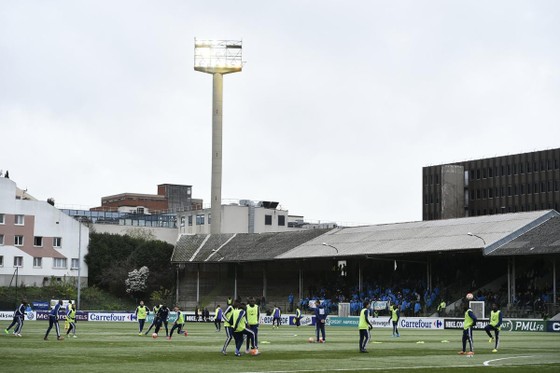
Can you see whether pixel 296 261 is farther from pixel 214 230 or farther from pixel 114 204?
pixel 114 204

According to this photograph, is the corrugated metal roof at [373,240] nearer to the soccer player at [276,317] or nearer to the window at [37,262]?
the soccer player at [276,317]

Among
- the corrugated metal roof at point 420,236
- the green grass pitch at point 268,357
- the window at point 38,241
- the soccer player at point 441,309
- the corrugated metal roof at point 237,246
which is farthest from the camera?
the window at point 38,241

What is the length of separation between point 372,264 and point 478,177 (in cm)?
6882

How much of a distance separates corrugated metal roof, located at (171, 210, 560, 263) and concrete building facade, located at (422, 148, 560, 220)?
186 ft

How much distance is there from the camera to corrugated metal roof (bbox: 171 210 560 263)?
79.7 metres

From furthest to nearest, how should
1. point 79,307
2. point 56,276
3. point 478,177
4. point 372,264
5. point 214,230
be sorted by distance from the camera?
1. point 478,177
2. point 214,230
3. point 56,276
4. point 79,307
5. point 372,264

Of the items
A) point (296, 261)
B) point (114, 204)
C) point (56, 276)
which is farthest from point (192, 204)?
point (296, 261)

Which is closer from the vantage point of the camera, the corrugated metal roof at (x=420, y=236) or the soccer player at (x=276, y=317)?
the soccer player at (x=276, y=317)

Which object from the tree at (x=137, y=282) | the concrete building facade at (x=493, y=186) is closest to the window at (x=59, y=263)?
the tree at (x=137, y=282)

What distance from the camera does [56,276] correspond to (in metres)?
111

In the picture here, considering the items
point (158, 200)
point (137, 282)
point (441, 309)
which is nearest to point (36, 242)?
point (137, 282)

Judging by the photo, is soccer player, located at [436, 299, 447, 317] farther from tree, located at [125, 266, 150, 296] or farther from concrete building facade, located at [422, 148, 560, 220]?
concrete building facade, located at [422, 148, 560, 220]

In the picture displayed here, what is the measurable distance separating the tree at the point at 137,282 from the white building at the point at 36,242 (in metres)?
5.04

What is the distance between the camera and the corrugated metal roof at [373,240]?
79.7 meters
